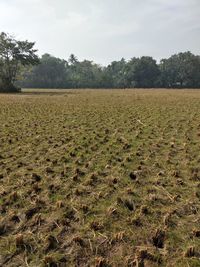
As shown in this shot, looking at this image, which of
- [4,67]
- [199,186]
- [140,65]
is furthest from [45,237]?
[140,65]

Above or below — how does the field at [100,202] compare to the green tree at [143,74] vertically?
below

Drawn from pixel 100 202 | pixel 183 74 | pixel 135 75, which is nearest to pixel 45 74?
pixel 135 75

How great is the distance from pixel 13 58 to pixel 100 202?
5389cm

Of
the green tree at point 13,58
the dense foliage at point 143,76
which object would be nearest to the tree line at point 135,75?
the dense foliage at point 143,76

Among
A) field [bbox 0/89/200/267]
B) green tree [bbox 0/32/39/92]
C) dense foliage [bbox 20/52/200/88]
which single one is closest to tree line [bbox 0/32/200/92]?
dense foliage [bbox 20/52/200/88]

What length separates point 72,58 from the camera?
136m

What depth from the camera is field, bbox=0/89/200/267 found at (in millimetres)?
3688

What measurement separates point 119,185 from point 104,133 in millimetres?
5151

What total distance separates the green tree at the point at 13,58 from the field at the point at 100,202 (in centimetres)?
4645

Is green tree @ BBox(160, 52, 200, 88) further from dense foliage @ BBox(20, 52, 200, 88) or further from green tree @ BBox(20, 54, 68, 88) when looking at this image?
green tree @ BBox(20, 54, 68, 88)

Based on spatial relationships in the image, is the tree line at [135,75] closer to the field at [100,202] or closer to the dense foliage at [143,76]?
the dense foliage at [143,76]

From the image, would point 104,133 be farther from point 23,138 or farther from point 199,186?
point 199,186

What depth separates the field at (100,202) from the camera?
145 inches

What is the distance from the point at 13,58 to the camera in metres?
55.0
